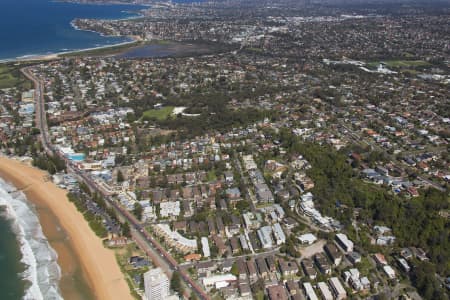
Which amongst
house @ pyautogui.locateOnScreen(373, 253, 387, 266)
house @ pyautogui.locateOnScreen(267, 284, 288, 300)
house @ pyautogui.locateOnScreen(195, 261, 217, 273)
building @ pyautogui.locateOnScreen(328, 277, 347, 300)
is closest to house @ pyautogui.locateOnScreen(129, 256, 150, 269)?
house @ pyautogui.locateOnScreen(195, 261, 217, 273)

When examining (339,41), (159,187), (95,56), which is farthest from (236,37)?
(159,187)

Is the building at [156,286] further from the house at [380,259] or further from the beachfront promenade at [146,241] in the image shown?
the house at [380,259]

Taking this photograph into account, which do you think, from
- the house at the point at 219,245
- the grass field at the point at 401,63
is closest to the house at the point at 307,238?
the house at the point at 219,245

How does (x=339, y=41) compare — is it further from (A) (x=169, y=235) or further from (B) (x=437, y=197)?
(A) (x=169, y=235)

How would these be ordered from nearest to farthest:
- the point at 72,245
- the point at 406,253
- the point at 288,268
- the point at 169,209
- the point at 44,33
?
the point at 288,268 → the point at 406,253 → the point at 72,245 → the point at 169,209 → the point at 44,33

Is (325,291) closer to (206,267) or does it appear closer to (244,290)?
(244,290)

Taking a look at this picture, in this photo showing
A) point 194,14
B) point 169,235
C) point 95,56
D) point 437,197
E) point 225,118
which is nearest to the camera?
point 169,235

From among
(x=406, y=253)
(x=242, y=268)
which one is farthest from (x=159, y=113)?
(x=406, y=253)
